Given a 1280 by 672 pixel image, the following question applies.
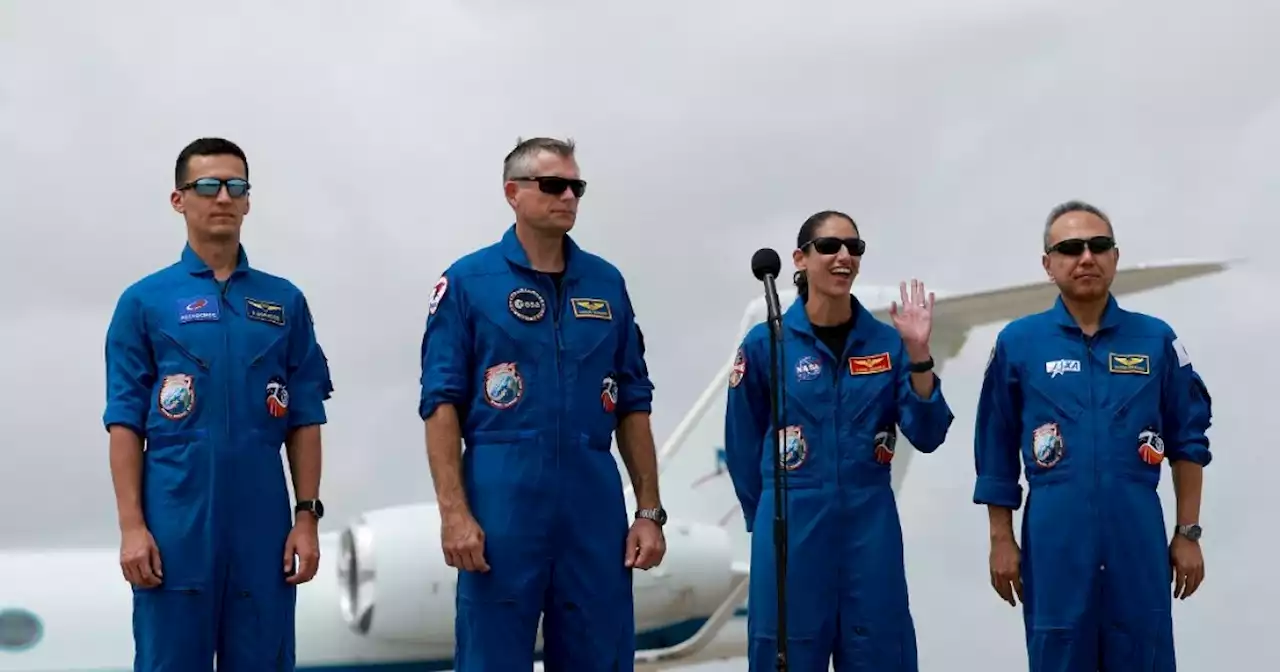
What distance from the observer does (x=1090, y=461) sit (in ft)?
21.0

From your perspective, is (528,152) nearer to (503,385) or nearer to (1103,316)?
(503,385)

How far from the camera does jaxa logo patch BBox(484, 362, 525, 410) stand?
5.91 metres

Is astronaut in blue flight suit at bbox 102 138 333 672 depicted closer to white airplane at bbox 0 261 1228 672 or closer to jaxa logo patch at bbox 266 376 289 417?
jaxa logo patch at bbox 266 376 289 417

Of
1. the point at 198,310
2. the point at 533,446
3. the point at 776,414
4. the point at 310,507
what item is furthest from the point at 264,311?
the point at 776,414

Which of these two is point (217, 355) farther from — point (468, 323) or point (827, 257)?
point (827, 257)

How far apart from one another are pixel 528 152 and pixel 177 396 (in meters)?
1.56

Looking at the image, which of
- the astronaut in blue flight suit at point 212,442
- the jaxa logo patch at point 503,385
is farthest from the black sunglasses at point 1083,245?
the astronaut in blue flight suit at point 212,442

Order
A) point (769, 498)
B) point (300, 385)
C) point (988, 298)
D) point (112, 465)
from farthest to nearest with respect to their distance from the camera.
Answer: point (988, 298) < point (769, 498) < point (300, 385) < point (112, 465)

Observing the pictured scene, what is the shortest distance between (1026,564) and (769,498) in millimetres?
1081

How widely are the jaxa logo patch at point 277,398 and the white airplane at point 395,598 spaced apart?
21.7 feet

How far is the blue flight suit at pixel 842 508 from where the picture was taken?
6.49m

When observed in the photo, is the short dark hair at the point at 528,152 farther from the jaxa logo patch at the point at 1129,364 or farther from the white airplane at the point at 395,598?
the white airplane at the point at 395,598

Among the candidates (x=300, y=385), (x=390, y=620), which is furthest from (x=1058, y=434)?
(x=390, y=620)

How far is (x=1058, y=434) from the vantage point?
6.51 metres
